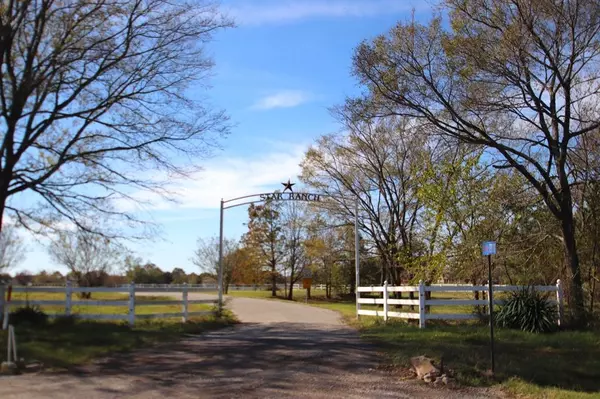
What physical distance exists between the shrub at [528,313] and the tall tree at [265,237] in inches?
1652

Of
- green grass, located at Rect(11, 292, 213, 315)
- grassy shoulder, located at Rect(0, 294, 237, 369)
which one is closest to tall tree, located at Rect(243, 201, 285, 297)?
green grass, located at Rect(11, 292, 213, 315)

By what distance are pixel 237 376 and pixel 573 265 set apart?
1270cm

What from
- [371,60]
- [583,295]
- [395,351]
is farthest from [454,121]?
[395,351]

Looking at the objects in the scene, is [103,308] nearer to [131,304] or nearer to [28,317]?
[28,317]

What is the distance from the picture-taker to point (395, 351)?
12.7m

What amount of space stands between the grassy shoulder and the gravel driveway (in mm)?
757

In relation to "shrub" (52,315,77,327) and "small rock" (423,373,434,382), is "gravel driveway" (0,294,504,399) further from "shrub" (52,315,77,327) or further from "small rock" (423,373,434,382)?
"shrub" (52,315,77,327)

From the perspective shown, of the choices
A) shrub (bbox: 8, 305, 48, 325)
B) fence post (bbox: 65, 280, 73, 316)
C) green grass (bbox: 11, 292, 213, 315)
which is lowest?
green grass (bbox: 11, 292, 213, 315)

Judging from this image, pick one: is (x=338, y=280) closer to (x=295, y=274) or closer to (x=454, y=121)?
(x=295, y=274)

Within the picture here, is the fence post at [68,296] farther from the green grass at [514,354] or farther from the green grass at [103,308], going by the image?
the green grass at [514,354]

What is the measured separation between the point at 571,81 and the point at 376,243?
54.1 feet

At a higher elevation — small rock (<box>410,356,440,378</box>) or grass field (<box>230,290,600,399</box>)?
small rock (<box>410,356,440,378</box>)

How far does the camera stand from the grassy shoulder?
12.2 meters

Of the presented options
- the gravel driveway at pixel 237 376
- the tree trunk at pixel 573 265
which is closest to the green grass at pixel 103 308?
the gravel driveway at pixel 237 376
